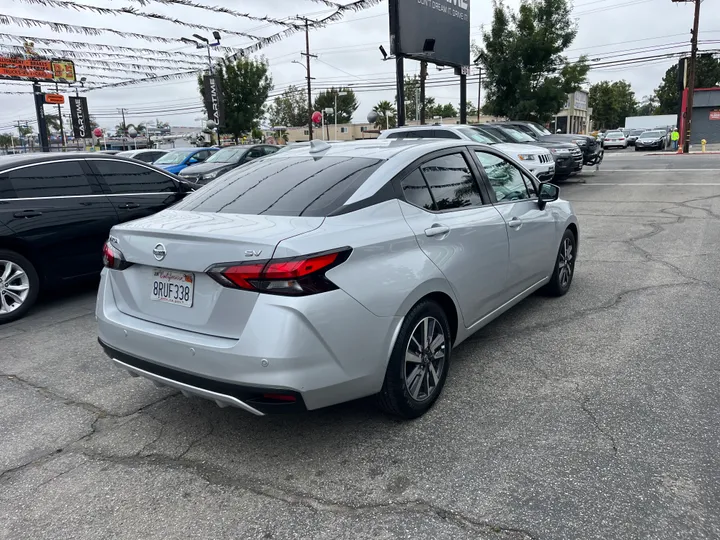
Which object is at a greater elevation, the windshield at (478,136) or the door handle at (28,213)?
the windshield at (478,136)

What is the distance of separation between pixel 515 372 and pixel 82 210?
488 centimetres

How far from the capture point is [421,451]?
300 cm

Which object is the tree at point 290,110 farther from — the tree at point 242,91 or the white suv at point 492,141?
the white suv at point 492,141

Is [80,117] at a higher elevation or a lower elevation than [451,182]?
higher

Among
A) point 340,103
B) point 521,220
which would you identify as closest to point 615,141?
point 521,220

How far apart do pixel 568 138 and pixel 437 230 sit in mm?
15385

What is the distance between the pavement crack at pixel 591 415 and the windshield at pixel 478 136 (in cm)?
927

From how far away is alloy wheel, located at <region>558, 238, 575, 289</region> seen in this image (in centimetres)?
549

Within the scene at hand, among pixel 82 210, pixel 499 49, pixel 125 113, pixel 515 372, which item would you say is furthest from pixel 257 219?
pixel 125 113

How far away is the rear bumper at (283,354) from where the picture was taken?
260 cm

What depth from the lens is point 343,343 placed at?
2.75m

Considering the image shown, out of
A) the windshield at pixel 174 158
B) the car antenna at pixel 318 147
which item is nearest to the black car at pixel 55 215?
the car antenna at pixel 318 147

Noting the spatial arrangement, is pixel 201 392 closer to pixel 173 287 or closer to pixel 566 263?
pixel 173 287

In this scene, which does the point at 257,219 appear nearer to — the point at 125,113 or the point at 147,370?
the point at 147,370
